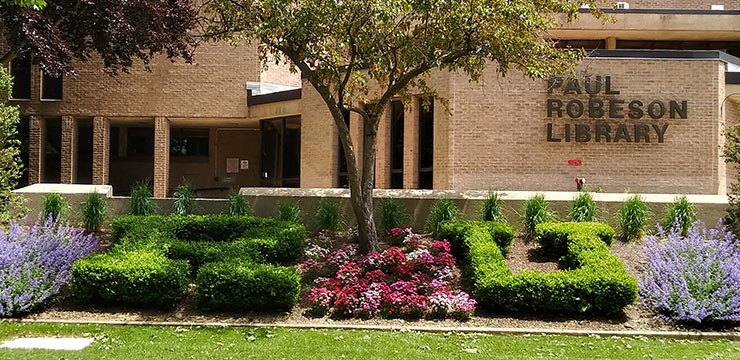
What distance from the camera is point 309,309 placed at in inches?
345

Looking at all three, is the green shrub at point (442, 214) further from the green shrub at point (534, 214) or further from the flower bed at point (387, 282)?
the green shrub at point (534, 214)

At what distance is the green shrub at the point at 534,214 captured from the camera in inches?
458

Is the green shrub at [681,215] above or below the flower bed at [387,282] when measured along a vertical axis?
above

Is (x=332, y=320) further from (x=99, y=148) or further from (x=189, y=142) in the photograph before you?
(x=189, y=142)

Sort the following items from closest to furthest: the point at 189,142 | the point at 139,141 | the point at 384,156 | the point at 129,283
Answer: the point at 129,283 < the point at 384,156 < the point at 139,141 < the point at 189,142

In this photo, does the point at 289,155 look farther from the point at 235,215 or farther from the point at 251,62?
the point at 235,215

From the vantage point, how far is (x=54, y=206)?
A: 12672mm

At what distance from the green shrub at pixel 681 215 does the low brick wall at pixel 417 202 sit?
0.85 feet

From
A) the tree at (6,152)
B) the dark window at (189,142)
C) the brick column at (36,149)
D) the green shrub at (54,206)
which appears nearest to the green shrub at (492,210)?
the green shrub at (54,206)

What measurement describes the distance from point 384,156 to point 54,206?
7868mm

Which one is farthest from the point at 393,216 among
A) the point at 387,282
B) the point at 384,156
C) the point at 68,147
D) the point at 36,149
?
the point at 36,149

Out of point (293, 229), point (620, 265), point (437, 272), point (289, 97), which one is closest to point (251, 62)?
point (289, 97)

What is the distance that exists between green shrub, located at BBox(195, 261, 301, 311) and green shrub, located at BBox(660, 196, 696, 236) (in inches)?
276

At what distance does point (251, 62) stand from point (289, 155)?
333cm
